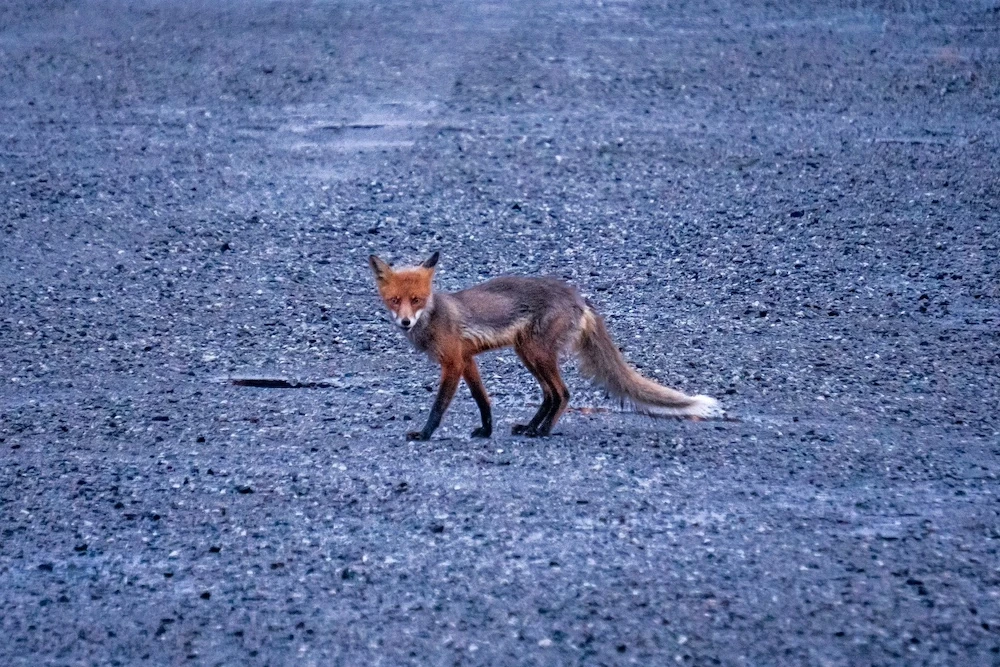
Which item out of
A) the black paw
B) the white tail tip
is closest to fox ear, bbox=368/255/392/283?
the black paw

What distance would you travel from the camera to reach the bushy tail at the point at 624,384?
7.10 m

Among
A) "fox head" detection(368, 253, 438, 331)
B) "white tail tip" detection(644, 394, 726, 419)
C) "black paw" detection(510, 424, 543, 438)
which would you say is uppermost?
"fox head" detection(368, 253, 438, 331)

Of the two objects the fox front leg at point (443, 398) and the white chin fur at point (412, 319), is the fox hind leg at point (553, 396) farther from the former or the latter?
the white chin fur at point (412, 319)

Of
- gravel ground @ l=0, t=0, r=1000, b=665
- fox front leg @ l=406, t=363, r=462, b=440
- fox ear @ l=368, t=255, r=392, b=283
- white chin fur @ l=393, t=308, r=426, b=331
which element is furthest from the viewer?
fox ear @ l=368, t=255, r=392, b=283

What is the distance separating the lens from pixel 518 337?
7.00 meters

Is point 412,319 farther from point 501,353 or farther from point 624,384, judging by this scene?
point 501,353

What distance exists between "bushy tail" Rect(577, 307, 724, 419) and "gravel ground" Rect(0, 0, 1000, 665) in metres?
0.13

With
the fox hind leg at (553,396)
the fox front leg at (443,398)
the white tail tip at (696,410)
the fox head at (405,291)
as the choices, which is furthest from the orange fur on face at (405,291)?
the white tail tip at (696,410)

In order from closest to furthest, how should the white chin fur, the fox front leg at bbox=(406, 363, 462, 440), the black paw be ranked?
the white chin fur
the fox front leg at bbox=(406, 363, 462, 440)
the black paw

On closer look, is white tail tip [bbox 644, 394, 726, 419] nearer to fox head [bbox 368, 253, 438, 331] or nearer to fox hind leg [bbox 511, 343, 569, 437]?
fox hind leg [bbox 511, 343, 569, 437]

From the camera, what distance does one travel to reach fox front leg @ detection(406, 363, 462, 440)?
6816 mm

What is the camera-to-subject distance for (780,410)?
24.1 feet

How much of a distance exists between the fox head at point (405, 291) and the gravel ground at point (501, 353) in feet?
2.22

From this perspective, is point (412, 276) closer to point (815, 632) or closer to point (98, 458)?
point (98, 458)
